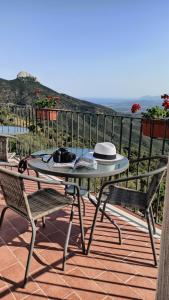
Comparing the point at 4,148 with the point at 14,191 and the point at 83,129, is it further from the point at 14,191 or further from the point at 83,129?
the point at 14,191

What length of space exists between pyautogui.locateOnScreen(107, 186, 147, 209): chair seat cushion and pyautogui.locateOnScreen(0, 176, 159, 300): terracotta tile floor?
492mm

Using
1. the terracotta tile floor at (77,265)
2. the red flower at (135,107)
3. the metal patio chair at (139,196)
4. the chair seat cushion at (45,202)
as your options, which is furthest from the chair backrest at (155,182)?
the red flower at (135,107)

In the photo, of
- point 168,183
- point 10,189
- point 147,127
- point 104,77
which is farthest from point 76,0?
point 104,77

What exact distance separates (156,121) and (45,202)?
62.5 inches

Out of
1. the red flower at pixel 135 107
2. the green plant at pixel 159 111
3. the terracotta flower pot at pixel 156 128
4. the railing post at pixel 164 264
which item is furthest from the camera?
the red flower at pixel 135 107

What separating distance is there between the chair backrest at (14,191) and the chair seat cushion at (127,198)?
82cm

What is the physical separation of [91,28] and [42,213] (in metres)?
10.6

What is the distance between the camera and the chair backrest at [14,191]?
1.90m

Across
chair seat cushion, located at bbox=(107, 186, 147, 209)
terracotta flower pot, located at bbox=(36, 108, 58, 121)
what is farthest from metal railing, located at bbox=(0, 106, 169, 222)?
chair seat cushion, located at bbox=(107, 186, 147, 209)

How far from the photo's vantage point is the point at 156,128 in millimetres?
3000

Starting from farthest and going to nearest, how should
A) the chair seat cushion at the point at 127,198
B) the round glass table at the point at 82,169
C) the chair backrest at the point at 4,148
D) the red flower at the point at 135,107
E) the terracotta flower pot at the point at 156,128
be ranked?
the chair backrest at the point at 4,148 < the red flower at the point at 135,107 < the terracotta flower pot at the point at 156,128 < the chair seat cushion at the point at 127,198 < the round glass table at the point at 82,169

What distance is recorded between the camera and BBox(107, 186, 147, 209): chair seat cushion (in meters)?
2.32

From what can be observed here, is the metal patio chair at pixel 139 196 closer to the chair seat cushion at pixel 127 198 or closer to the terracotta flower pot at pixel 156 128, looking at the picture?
the chair seat cushion at pixel 127 198

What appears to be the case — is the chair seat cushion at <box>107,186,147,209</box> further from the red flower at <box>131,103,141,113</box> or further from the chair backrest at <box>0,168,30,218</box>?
the red flower at <box>131,103,141,113</box>
